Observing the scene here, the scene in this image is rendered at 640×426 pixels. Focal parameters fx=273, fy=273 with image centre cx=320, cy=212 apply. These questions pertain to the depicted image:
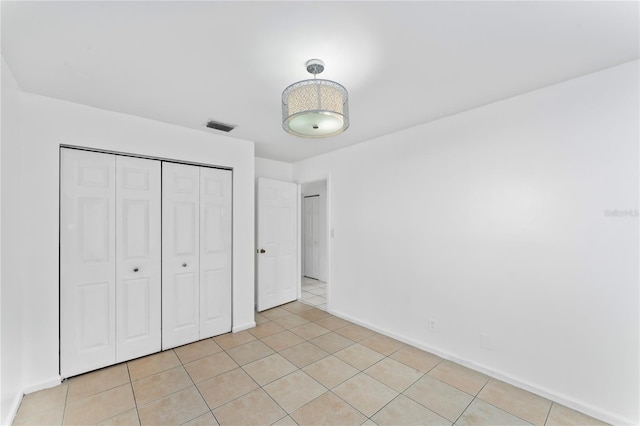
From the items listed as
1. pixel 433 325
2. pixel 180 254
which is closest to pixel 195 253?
pixel 180 254

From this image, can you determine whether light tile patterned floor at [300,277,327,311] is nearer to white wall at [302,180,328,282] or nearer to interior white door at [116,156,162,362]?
white wall at [302,180,328,282]

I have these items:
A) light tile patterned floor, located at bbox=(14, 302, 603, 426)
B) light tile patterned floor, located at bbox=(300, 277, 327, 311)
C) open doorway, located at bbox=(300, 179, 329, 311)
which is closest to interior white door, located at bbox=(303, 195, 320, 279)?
open doorway, located at bbox=(300, 179, 329, 311)

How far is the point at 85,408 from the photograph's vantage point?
2.03m

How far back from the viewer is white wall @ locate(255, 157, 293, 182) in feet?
14.7

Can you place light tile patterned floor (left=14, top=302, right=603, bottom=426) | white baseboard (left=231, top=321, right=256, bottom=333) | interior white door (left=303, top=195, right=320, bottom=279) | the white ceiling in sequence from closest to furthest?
the white ceiling, light tile patterned floor (left=14, top=302, right=603, bottom=426), white baseboard (left=231, top=321, right=256, bottom=333), interior white door (left=303, top=195, right=320, bottom=279)

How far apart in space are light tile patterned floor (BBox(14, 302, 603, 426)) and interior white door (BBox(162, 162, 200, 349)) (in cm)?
24

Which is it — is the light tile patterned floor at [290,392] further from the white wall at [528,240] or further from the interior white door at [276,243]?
the interior white door at [276,243]

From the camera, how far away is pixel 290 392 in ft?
7.27

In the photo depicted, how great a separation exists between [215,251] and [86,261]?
3.90 ft

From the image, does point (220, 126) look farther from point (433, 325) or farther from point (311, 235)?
point (311, 235)

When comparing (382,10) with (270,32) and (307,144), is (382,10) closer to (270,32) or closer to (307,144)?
(270,32)

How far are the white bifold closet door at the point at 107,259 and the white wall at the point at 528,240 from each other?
259cm

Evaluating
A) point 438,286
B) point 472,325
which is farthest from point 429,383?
point 438,286

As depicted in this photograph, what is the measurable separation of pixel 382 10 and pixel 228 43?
2.97 feet
